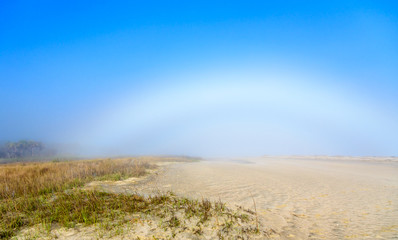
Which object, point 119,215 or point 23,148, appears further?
point 23,148

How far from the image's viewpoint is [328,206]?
27.8ft

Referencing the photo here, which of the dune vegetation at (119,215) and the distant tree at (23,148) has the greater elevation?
the dune vegetation at (119,215)

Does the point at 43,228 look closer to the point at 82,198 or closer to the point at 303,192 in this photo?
the point at 82,198

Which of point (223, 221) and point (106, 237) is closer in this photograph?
point (106, 237)

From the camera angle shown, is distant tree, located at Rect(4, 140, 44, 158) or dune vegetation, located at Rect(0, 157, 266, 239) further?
distant tree, located at Rect(4, 140, 44, 158)

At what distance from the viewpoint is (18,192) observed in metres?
8.71

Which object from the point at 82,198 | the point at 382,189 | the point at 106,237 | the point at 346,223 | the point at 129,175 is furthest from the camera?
the point at 129,175

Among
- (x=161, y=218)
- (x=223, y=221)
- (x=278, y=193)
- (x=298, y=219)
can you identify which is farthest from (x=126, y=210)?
(x=278, y=193)

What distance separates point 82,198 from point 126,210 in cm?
221

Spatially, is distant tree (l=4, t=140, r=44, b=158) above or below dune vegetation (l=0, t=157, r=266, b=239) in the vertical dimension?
below

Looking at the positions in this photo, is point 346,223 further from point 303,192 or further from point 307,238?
point 303,192

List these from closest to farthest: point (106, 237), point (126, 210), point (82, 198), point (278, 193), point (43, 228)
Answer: point (106, 237) < point (43, 228) < point (126, 210) < point (82, 198) < point (278, 193)

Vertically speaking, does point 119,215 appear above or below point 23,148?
above

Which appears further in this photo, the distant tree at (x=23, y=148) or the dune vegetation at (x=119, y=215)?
the distant tree at (x=23, y=148)
